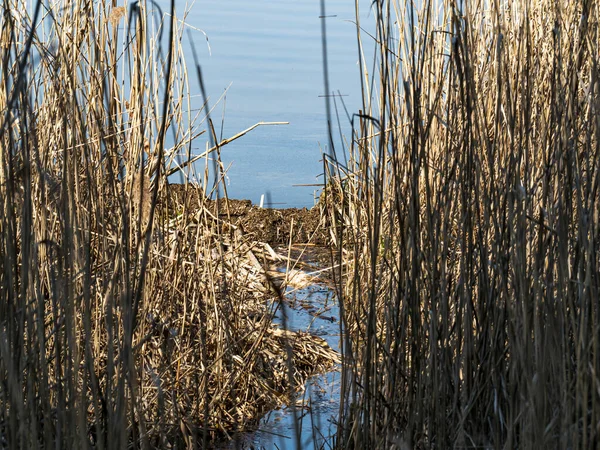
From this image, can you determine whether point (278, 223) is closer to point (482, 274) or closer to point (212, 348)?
point (212, 348)

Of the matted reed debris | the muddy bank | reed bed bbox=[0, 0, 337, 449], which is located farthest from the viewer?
the muddy bank

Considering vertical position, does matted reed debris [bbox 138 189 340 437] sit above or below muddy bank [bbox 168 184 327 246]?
below

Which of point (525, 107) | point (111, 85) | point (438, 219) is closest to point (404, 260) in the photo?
point (438, 219)

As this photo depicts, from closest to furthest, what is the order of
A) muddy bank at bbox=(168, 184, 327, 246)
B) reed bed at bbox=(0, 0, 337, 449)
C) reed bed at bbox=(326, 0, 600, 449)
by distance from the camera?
reed bed at bbox=(326, 0, 600, 449), reed bed at bbox=(0, 0, 337, 449), muddy bank at bbox=(168, 184, 327, 246)

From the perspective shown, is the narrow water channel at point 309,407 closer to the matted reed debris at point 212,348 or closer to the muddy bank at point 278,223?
the matted reed debris at point 212,348

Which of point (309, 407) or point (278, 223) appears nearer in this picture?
point (309, 407)

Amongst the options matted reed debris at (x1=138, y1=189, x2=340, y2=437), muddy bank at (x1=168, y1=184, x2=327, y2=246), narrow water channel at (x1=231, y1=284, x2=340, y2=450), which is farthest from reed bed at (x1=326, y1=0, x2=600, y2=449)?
muddy bank at (x1=168, y1=184, x2=327, y2=246)

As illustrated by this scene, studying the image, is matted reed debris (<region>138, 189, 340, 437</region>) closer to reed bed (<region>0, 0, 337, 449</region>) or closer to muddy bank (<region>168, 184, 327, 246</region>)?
reed bed (<region>0, 0, 337, 449</region>)

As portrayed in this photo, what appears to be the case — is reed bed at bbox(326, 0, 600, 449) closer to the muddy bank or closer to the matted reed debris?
the matted reed debris

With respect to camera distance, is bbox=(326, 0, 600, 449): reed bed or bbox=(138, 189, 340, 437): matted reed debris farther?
bbox=(138, 189, 340, 437): matted reed debris

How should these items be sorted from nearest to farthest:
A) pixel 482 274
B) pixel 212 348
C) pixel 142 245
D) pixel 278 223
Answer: pixel 482 274, pixel 142 245, pixel 212 348, pixel 278 223

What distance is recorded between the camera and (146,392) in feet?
6.40

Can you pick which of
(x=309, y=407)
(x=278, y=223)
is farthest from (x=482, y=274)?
(x=278, y=223)

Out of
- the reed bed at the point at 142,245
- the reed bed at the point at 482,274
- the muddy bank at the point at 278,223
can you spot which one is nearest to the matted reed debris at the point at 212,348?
the reed bed at the point at 142,245
